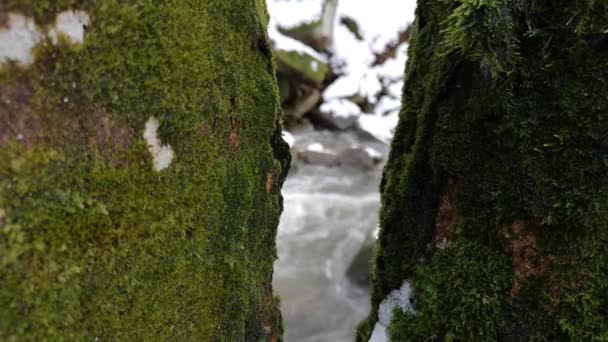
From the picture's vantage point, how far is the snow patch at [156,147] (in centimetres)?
168

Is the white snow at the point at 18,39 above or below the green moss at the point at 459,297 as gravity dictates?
above

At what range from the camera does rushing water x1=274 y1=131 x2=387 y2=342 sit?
20.2 ft

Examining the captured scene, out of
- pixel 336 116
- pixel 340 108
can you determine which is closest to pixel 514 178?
pixel 336 116

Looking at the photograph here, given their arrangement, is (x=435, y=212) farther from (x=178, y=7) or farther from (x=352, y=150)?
(x=352, y=150)

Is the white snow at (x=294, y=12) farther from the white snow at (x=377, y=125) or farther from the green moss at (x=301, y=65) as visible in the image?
the white snow at (x=377, y=125)

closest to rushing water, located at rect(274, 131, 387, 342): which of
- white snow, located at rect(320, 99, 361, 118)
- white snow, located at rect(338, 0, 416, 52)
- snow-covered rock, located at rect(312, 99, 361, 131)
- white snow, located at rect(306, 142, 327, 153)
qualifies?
white snow, located at rect(306, 142, 327, 153)

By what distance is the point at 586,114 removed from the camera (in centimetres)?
207

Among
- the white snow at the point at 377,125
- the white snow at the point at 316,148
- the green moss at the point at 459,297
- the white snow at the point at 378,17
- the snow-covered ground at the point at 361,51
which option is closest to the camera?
the green moss at the point at 459,297

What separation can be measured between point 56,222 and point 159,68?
0.65 meters

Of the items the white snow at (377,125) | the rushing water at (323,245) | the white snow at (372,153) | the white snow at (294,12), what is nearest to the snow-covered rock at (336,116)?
A: the white snow at (377,125)

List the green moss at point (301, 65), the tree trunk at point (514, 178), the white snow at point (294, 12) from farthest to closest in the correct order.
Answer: the white snow at point (294, 12)
the green moss at point (301, 65)
the tree trunk at point (514, 178)

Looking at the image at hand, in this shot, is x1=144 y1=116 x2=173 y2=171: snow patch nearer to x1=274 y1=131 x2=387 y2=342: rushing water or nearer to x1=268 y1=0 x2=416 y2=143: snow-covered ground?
x1=274 y1=131 x2=387 y2=342: rushing water

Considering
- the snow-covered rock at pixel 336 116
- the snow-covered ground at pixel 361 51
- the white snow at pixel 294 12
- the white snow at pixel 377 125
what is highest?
the white snow at pixel 294 12

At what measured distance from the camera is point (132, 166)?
1644 mm
